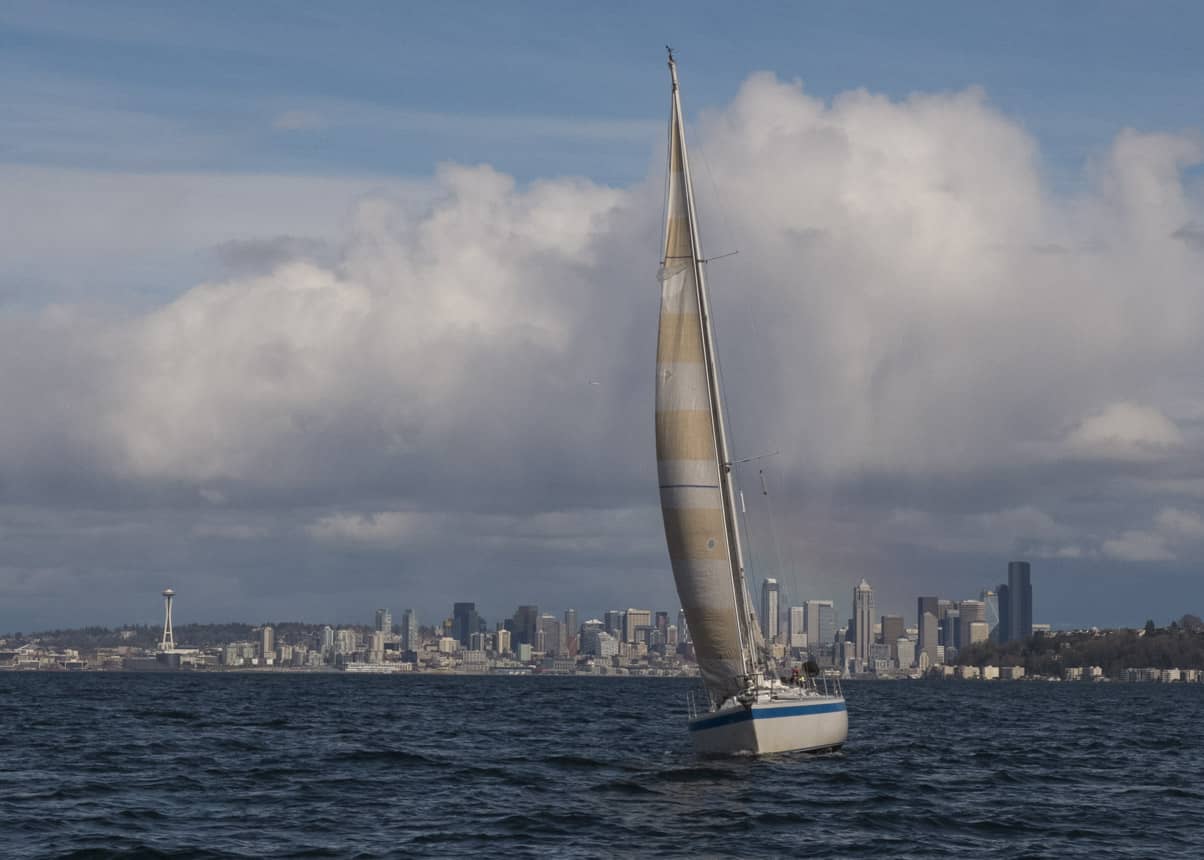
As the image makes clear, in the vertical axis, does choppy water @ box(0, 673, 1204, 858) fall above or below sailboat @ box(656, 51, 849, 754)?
below

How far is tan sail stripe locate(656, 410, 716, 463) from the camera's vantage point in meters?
48.8

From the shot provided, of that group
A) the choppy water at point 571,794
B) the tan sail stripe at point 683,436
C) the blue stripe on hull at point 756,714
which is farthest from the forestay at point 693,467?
the choppy water at point 571,794

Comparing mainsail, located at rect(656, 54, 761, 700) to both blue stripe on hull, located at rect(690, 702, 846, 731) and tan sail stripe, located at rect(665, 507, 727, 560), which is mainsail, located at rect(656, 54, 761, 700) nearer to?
tan sail stripe, located at rect(665, 507, 727, 560)

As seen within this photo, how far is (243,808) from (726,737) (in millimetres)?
14455

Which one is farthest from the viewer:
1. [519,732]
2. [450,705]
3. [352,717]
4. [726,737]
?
[450,705]

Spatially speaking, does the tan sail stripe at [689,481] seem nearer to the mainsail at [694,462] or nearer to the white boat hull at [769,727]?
the mainsail at [694,462]

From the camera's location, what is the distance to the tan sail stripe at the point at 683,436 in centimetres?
4884

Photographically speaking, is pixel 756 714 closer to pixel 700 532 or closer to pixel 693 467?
pixel 700 532

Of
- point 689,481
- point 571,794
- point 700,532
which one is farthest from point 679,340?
point 571,794

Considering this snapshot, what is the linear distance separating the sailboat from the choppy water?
1.97m

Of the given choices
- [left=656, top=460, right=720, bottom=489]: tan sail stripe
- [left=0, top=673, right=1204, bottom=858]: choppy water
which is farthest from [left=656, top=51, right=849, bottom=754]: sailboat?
[left=0, top=673, right=1204, bottom=858]: choppy water

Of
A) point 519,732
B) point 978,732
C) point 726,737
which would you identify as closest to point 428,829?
point 726,737

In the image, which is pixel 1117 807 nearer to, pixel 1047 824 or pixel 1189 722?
pixel 1047 824

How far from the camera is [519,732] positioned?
247 ft
